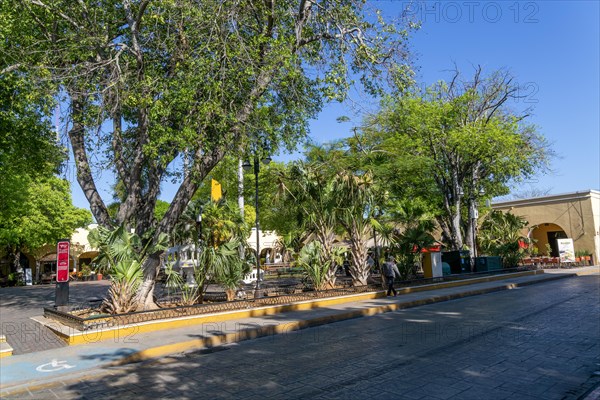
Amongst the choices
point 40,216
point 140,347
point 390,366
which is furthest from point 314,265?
point 40,216

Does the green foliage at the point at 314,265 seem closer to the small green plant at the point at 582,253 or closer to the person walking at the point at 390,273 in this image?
the person walking at the point at 390,273

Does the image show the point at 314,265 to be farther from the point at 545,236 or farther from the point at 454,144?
Answer: the point at 545,236

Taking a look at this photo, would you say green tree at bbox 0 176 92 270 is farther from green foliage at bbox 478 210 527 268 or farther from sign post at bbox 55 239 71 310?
green foliage at bbox 478 210 527 268

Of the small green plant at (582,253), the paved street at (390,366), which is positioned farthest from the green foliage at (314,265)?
the small green plant at (582,253)

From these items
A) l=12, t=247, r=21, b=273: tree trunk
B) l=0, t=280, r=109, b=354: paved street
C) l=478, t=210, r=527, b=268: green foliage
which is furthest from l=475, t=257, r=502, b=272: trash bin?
l=12, t=247, r=21, b=273: tree trunk

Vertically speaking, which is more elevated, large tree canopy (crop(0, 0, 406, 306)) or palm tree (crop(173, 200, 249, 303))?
large tree canopy (crop(0, 0, 406, 306))

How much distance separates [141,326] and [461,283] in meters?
15.8

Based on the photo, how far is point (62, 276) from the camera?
42.6ft

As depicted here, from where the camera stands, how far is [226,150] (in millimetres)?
13055

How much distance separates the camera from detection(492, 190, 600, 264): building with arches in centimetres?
3606

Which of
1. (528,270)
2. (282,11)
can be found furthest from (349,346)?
(528,270)

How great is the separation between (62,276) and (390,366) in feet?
34.9

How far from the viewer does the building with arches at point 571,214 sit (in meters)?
Answer: 36.1

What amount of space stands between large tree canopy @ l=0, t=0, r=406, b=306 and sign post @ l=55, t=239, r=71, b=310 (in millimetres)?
1472
